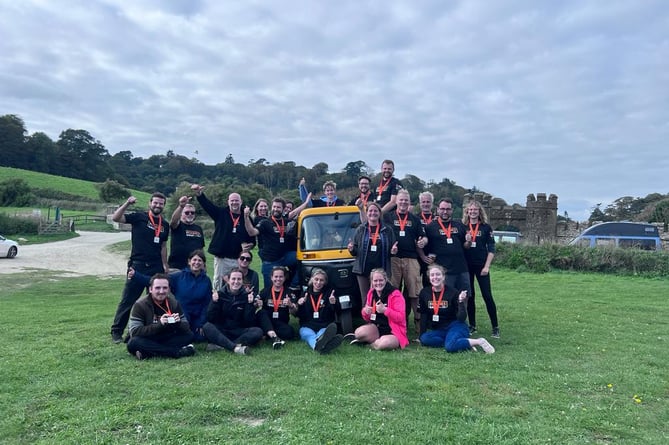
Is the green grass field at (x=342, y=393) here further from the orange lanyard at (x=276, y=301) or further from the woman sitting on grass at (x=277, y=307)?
the orange lanyard at (x=276, y=301)

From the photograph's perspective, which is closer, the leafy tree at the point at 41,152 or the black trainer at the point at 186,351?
the black trainer at the point at 186,351

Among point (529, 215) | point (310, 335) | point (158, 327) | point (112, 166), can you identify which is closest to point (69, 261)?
point (158, 327)

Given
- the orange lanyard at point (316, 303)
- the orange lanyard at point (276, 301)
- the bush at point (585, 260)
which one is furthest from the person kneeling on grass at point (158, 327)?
the bush at point (585, 260)

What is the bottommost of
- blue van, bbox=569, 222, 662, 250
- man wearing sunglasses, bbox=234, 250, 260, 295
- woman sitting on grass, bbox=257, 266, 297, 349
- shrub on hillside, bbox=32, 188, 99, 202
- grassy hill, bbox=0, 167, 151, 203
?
woman sitting on grass, bbox=257, 266, 297, 349

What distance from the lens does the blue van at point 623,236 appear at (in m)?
24.1

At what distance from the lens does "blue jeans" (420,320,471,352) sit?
23.1 ft

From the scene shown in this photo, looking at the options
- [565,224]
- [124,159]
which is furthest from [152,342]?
[124,159]

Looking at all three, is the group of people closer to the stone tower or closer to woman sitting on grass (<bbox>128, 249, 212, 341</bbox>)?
woman sitting on grass (<bbox>128, 249, 212, 341</bbox>)

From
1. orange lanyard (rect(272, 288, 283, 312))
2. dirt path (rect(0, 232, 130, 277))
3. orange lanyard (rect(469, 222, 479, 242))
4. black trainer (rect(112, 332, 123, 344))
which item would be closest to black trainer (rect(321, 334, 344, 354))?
orange lanyard (rect(272, 288, 283, 312))

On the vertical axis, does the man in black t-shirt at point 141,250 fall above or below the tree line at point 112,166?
below

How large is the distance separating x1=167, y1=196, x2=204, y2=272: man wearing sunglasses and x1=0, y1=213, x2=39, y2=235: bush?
125 feet

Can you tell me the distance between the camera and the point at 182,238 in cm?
809

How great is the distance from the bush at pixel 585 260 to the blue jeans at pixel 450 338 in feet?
52.2

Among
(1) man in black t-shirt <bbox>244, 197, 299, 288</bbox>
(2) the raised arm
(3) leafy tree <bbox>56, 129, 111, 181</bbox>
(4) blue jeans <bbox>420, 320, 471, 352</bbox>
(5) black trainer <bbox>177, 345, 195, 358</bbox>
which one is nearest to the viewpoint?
(5) black trainer <bbox>177, 345, 195, 358</bbox>
